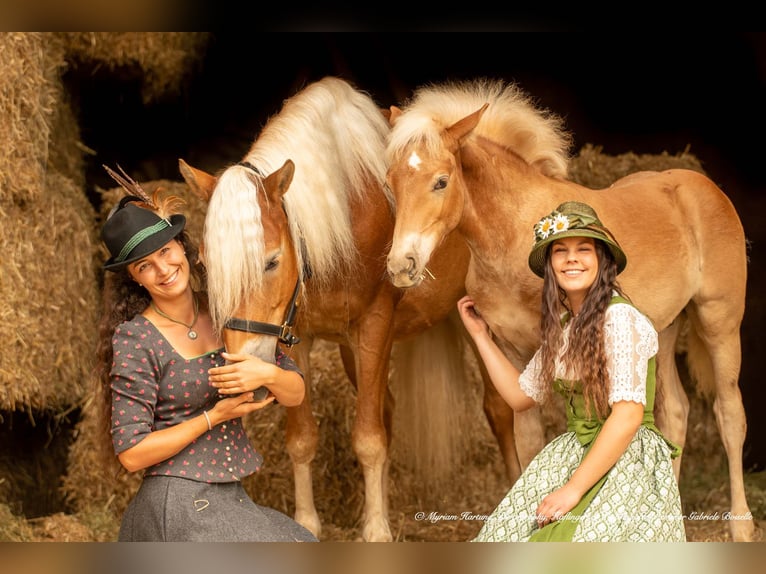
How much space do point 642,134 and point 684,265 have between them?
226 cm

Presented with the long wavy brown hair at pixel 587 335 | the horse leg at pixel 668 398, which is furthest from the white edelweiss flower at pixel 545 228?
the horse leg at pixel 668 398

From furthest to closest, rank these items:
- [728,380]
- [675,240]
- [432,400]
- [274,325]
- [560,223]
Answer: [432,400] < [728,380] < [675,240] < [274,325] < [560,223]

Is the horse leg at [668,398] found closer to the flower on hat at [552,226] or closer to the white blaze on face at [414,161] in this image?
the flower on hat at [552,226]

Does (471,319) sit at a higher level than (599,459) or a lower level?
higher

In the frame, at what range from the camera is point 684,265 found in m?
4.24

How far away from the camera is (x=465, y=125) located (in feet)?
12.1

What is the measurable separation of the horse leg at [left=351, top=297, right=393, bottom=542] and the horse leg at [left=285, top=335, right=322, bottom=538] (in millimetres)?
219

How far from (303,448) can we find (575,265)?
5.56ft

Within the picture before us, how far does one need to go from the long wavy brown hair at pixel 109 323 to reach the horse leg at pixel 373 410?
121 centimetres

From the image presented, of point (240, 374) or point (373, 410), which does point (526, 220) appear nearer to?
point (373, 410)

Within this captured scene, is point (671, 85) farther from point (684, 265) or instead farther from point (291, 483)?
point (291, 483)

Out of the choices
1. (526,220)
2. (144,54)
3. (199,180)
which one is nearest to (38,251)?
(144,54)
